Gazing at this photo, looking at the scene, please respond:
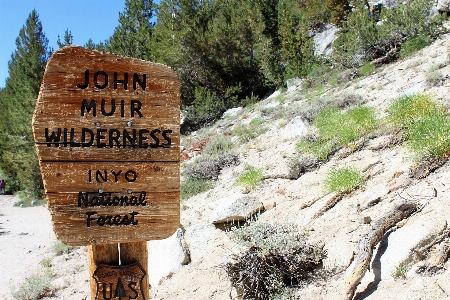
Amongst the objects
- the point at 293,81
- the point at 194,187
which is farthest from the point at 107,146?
the point at 293,81

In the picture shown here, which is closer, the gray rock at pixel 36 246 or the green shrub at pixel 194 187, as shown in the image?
the green shrub at pixel 194 187

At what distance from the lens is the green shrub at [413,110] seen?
18.5ft

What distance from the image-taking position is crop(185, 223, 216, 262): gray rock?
5520mm

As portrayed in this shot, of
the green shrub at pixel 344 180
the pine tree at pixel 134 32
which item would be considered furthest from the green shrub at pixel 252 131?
the pine tree at pixel 134 32

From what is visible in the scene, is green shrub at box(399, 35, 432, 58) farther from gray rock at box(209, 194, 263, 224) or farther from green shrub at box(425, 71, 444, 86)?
gray rock at box(209, 194, 263, 224)

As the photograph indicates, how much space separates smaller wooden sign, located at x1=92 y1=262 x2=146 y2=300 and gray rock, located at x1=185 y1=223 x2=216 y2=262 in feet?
11.1

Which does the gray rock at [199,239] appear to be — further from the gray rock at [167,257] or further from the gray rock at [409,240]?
the gray rock at [409,240]

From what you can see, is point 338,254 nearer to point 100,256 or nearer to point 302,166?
point 100,256

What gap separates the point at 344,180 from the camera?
5.05 meters

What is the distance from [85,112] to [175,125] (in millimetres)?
432

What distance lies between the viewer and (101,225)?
1961mm

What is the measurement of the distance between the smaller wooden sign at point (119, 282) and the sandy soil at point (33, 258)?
13.9ft

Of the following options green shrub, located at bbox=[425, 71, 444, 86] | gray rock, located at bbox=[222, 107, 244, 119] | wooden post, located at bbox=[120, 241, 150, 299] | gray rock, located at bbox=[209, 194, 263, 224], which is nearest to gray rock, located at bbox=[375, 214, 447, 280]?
wooden post, located at bbox=[120, 241, 150, 299]

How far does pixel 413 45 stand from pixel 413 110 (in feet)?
27.2
